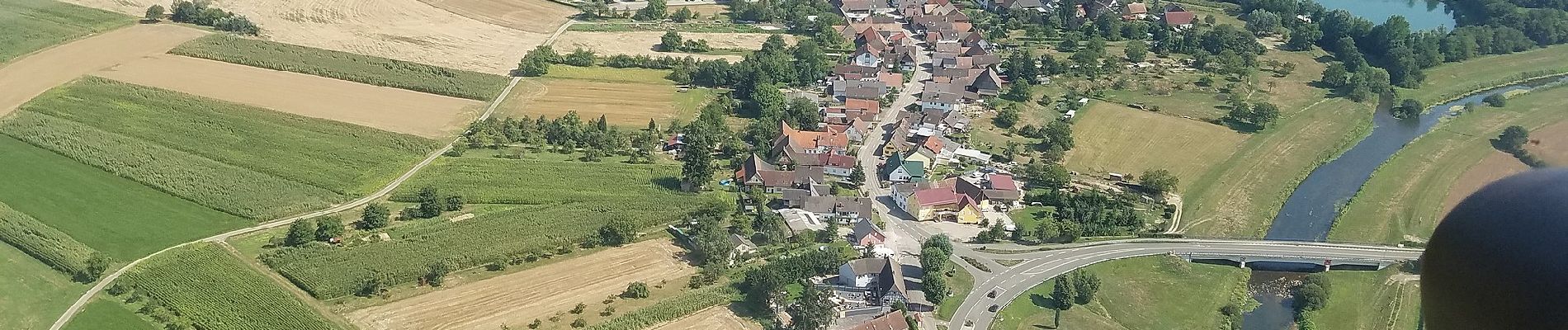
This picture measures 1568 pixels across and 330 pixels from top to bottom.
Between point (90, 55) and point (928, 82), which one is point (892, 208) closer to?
point (928, 82)

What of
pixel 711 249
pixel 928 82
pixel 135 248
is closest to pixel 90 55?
pixel 135 248

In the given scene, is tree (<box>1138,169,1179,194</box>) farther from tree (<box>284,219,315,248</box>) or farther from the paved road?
tree (<box>284,219,315,248</box>)

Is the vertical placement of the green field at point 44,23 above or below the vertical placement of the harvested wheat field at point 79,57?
above

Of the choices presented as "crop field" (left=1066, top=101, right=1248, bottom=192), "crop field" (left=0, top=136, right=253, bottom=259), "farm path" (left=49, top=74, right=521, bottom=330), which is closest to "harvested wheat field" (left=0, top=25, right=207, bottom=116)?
"crop field" (left=0, top=136, right=253, bottom=259)

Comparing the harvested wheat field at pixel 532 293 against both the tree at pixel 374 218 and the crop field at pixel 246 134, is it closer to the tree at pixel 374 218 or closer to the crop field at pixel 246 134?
the tree at pixel 374 218

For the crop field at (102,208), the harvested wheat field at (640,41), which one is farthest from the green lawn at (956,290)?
the harvested wheat field at (640,41)
